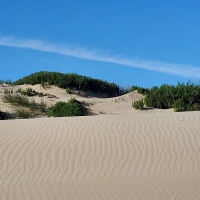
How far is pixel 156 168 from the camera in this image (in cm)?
861

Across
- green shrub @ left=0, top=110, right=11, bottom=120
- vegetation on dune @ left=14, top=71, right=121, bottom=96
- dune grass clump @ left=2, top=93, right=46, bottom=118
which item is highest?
vegetation on dune @ left=14, top=71, right=121, bottom=96

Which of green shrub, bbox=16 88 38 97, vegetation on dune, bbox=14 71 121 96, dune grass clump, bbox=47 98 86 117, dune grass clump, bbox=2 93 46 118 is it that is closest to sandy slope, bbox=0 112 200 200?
dune grass clump, bbox=47 98 86 117

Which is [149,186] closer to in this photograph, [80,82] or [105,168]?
[105,168]

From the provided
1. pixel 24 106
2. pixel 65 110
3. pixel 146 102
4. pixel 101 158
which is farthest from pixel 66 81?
pixel 101 158

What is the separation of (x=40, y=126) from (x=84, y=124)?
3.78 ft

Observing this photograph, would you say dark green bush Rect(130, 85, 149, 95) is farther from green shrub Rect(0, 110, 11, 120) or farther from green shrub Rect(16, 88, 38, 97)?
green shrub Rect(0, 110, 11, 120)

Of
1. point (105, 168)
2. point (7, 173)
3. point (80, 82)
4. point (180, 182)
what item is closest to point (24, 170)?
point (7, 173)

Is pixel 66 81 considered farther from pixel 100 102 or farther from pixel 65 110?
pixel 65 110

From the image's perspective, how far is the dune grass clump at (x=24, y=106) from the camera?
1831 cm

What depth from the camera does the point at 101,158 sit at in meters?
9.07

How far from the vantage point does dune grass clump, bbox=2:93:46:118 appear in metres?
18.3

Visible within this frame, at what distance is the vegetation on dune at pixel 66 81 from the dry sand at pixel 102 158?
1191 cm

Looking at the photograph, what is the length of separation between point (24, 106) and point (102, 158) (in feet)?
35.4

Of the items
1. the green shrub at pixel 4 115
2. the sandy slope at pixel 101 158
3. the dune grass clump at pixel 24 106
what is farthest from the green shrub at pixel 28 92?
the sandy slope at pixel 101 158
